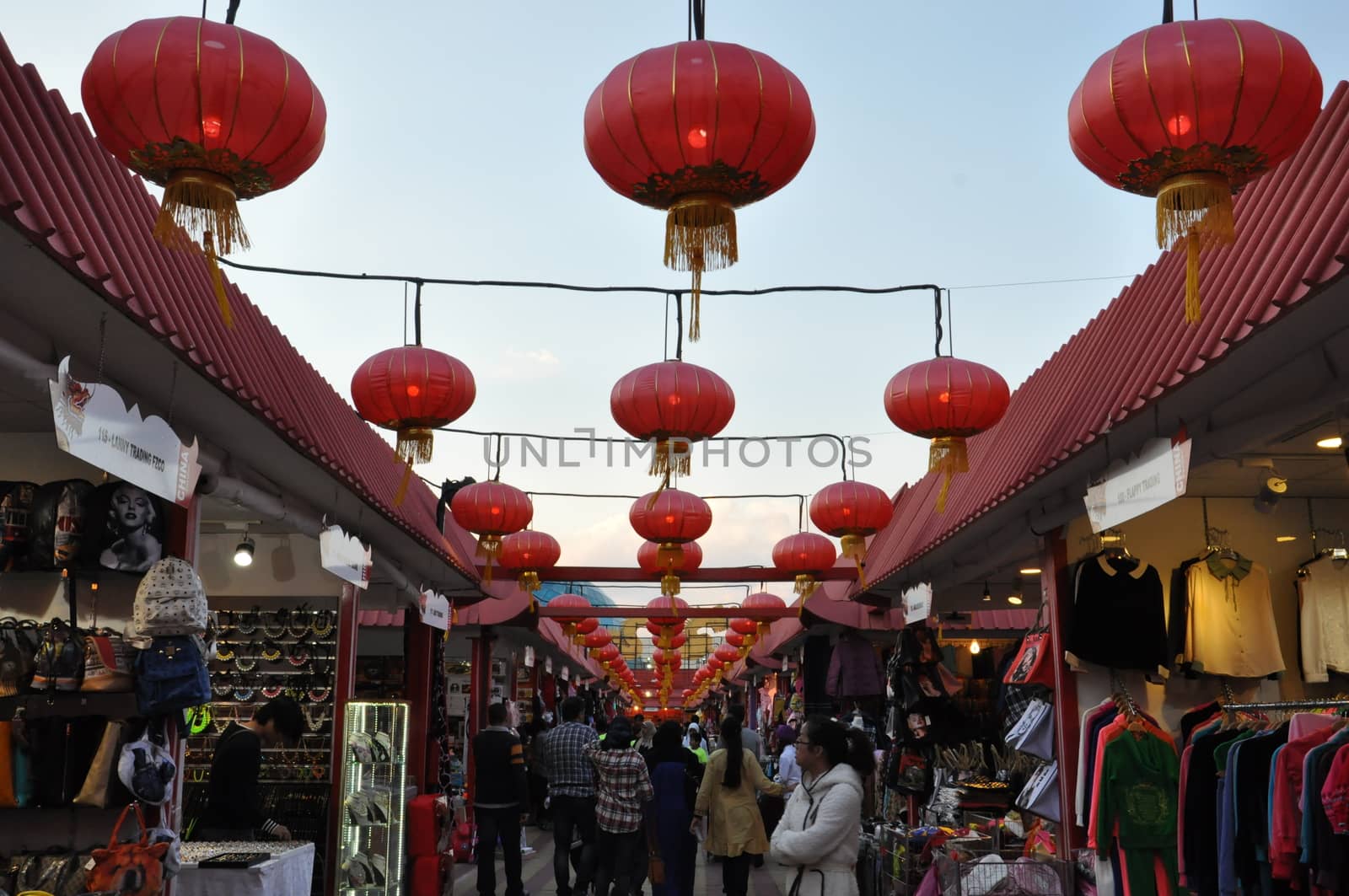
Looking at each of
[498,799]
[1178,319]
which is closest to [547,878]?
[498,799]

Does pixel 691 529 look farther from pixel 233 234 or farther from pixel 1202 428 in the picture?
pixel 233 234

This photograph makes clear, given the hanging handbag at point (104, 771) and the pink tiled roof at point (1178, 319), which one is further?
the hanging handbag at point (104, 771)

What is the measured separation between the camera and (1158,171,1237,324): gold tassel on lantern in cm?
447

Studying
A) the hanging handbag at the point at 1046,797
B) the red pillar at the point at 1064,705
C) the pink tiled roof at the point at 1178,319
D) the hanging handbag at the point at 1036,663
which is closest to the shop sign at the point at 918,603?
the pink tiled roof at the point at 1178,319

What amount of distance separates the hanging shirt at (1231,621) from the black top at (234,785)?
6.12m

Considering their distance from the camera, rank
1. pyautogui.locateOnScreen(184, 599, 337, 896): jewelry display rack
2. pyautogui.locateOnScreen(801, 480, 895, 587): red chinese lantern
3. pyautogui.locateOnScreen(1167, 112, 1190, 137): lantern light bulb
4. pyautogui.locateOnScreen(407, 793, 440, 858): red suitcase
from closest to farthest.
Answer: pyautogui.locateOnScreen(1167, 112, 1190, 137): lantern light bulb
pyautogui.locateOnScreen(407, 793, 440, 858): red suitcase
pyautogui.locateOnScreen(184, 599, 337, 896): jewelry display rack
pyautogui.locateOnScreen(801, 480, 895, 587): red chinese lantern

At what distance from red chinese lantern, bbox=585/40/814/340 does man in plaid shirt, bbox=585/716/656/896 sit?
6463mm

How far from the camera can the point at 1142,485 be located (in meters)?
6.23

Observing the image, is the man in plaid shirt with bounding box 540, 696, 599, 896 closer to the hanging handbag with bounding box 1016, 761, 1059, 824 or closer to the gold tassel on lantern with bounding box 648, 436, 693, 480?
the gold tassel on lantern with bounding box 648, 436, 693, 480

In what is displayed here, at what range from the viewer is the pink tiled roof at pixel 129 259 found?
4.40m

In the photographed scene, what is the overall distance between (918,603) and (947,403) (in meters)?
3.56

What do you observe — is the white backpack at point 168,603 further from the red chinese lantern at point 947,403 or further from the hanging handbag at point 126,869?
the red chinese lantern at point 947,403

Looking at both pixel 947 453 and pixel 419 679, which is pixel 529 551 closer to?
pixel 419 679

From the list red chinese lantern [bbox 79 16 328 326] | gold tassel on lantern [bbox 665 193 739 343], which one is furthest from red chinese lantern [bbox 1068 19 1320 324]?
red chinese lantern [bbox 79 16 328 326]
